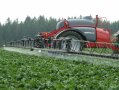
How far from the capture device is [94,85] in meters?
9.32

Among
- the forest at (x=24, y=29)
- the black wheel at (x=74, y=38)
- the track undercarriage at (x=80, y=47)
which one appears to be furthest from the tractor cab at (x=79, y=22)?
the forest at (x=24, y=29)

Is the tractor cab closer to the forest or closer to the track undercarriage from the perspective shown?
the track undercarriage

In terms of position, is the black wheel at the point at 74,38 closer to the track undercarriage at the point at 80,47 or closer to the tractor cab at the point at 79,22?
the track undercarriage at the point at 80,47

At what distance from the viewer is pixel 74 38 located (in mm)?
22234

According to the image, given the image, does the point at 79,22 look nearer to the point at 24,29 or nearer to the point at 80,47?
the point at 80,47

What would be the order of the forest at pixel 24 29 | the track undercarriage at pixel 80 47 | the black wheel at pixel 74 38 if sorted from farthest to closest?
the forest at pixel 24 29
the black wheel at pixel 74 38
the track undercarriage at pixel 80 47

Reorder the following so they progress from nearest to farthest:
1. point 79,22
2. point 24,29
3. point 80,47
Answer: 1. point 80,47
2. point 79,22
3. point 24,29

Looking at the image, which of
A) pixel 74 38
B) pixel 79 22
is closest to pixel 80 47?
pixel 74 38

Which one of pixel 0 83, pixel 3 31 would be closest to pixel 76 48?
pixel 0 83

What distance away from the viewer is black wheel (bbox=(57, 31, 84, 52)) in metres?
20.0

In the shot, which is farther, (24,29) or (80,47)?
(24,29)

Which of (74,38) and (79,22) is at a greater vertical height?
(79,22)


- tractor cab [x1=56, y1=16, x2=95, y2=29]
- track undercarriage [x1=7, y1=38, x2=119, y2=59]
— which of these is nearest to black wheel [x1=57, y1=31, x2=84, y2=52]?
track undercarriage [x1=7, y1=38, x2=119, y2=59]

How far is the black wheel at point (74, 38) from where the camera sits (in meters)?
20.0
